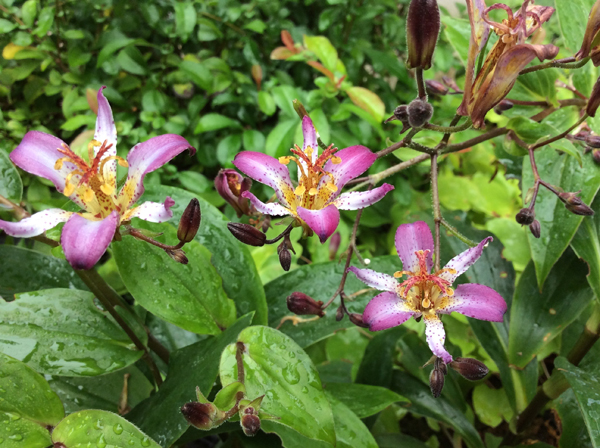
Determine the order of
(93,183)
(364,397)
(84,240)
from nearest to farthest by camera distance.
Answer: (84,240), (93,183), (364,397)

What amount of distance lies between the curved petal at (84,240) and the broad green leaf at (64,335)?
181 millimetres

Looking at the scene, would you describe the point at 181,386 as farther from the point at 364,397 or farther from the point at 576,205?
the point at 576,205

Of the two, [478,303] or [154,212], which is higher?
[154,212]

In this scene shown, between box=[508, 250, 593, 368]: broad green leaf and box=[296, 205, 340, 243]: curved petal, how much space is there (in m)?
0.39

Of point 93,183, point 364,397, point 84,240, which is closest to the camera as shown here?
point 84,240

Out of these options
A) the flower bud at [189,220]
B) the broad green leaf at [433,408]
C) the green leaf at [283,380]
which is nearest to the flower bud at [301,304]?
the green leaf at [283,380]

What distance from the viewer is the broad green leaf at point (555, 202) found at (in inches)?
21.4

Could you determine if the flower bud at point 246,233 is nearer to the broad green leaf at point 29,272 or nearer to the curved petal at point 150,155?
the curved petal at point 150,155

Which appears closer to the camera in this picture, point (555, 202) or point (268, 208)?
point (268, 208)

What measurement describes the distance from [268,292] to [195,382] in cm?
20

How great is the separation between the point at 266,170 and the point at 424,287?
0.21m

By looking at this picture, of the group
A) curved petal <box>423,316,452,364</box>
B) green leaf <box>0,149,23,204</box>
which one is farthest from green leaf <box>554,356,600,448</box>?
green leaf <box>0,149,23,204</box>

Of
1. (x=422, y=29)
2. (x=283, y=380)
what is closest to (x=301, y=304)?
(x=283, y=380)

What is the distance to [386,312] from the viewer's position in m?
0.44
